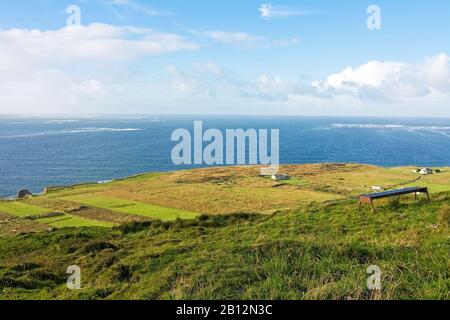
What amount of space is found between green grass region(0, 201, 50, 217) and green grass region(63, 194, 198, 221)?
18.3 ft

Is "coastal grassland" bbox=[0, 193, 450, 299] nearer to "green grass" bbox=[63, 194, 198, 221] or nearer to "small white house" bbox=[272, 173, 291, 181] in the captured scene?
"green grass" bbox=[63, 194, 198, 221]

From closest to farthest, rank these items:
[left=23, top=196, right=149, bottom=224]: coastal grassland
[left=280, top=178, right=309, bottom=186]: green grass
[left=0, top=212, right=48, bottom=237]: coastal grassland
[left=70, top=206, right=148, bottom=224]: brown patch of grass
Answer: [left=0, top=212, right=48, bottom=237]: coastal grassland < [left=70, top=206, right=148, bottom=224]: brown patch of grass < [left=23, top=196, right=149, bottom=224]: coastal grassland < [left=280, top=178, right=309, bottom=186]: green grass

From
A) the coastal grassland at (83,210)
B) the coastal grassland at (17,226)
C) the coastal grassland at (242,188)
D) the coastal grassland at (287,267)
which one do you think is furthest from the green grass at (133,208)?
the coastal grassland at (287,267)

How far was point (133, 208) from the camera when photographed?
46.4 metres

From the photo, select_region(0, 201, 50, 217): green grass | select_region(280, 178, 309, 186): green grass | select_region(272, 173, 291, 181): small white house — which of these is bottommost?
select_region(0, 201, 50, 217): green grass

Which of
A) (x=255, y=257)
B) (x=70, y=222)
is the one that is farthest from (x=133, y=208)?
(x=255, y=257)

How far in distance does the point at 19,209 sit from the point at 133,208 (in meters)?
13.7

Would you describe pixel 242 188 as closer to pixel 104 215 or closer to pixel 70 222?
pixel 104 215

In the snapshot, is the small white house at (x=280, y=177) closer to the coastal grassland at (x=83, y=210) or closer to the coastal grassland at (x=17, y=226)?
the coastal grassland at (x=83, y=210)

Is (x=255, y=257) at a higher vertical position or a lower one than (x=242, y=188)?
higher

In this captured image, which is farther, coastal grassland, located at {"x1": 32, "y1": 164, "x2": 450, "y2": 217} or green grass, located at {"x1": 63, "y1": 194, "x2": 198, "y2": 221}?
coastal grassland, located at {"x1": 32, "y1": 164, "x2": 450, "y2": 217}

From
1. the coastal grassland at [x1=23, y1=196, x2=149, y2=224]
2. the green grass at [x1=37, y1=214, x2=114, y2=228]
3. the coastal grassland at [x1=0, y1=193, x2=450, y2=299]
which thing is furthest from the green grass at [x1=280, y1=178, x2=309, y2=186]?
the coastal grassland at [x1=0, y1=193, x2=450, y2=299]

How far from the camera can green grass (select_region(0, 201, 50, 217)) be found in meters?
44.7
